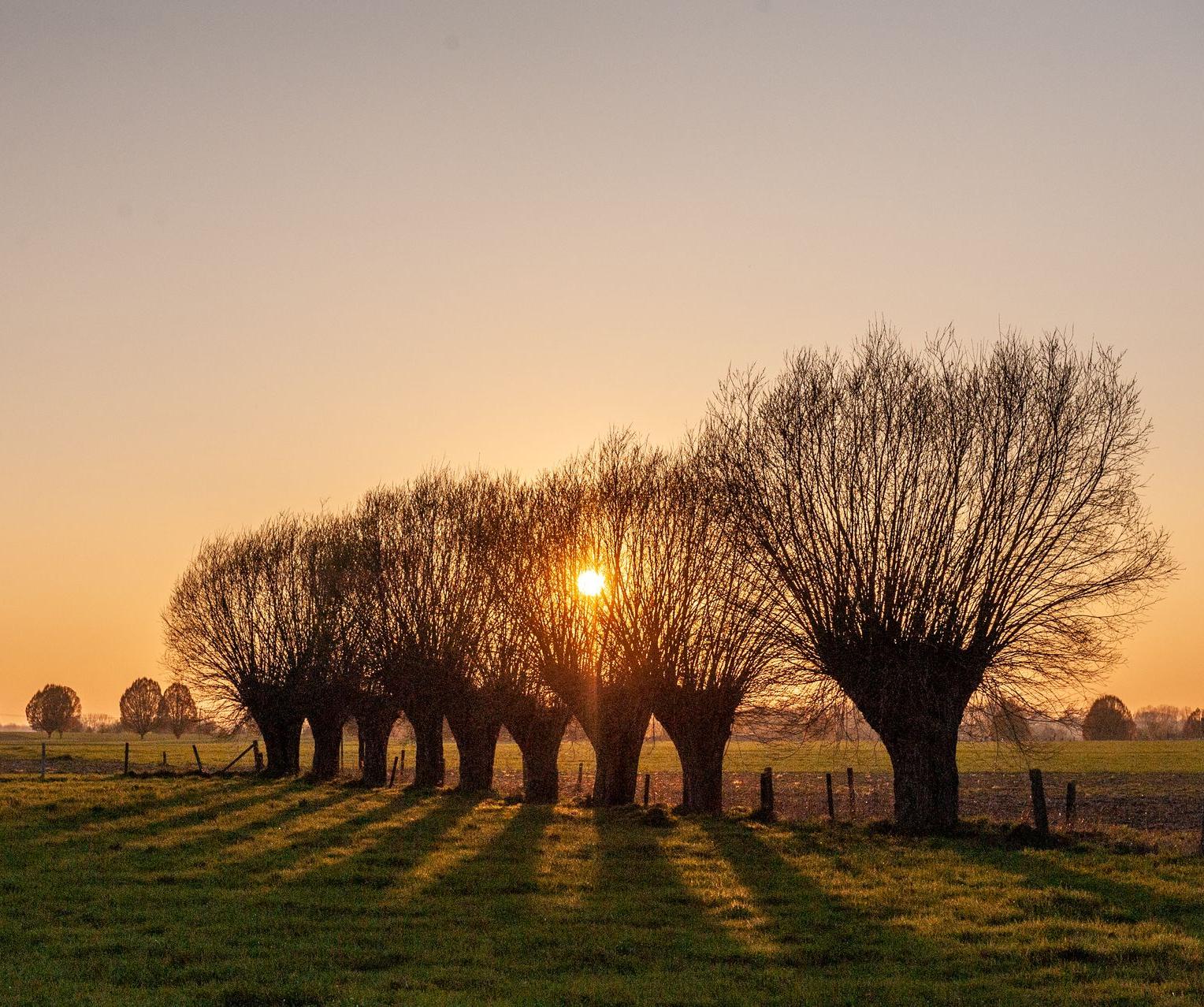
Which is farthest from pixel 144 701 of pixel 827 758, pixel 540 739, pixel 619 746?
pixel 619 746

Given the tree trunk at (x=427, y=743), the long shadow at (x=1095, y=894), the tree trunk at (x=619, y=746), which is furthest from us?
the tree trunk at (x=427, y=743)

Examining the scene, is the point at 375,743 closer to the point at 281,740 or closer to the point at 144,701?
the point at 281,740

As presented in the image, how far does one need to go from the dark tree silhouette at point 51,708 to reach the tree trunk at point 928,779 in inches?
6476

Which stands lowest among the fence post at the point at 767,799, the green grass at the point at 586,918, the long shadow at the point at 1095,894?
the green grass at the point at 586,918

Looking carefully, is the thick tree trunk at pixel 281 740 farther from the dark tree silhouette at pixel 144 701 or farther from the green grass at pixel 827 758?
the dark tree silhouette at pixel 144 701

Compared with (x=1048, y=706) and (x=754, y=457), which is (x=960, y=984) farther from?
(x=754, y=457)

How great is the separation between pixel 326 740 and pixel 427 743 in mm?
11670

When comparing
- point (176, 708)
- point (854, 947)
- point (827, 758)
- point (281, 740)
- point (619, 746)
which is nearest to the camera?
point (854, 947)

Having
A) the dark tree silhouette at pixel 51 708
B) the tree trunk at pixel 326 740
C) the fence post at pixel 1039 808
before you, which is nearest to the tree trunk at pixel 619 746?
the fence post at pixel 1039 808

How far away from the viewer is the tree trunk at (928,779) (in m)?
28.8

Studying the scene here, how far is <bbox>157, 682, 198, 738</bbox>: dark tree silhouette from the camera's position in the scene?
526 feet

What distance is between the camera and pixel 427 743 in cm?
5062

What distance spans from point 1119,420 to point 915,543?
593 cm

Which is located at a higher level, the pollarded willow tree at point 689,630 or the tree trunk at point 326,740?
the pollarded willow tree at point 689,630
